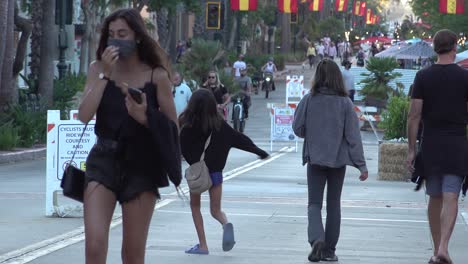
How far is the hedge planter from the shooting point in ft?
67.2

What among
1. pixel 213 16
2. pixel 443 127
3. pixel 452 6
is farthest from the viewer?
pixel 213 16

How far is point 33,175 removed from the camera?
19.8 m

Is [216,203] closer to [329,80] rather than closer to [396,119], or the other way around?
[329,80]

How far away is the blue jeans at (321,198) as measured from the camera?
10.2m

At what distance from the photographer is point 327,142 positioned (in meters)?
10.1

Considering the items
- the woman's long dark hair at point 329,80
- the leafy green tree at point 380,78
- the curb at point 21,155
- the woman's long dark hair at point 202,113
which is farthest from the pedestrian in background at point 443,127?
the leafy green tree at point 380,78

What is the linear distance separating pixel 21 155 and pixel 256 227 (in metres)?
11.0

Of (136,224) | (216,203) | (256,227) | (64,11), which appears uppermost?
(64,11)

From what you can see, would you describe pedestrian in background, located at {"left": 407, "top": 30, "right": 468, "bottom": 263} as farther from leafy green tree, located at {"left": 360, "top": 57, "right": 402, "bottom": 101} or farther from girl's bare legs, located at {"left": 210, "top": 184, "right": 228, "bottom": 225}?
leafy green tree, located at {"left": 360, "top": 57, "right": 402, "bottom": 101}

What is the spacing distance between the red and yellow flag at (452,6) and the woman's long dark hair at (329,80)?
37364 millimetres

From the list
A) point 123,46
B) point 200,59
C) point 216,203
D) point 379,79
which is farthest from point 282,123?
point 123,46

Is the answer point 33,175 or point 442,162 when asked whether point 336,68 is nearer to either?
point 442,162

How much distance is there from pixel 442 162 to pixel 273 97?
43.1 metres

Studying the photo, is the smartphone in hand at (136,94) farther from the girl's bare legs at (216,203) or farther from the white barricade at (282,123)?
the white barricade at (282,123)
